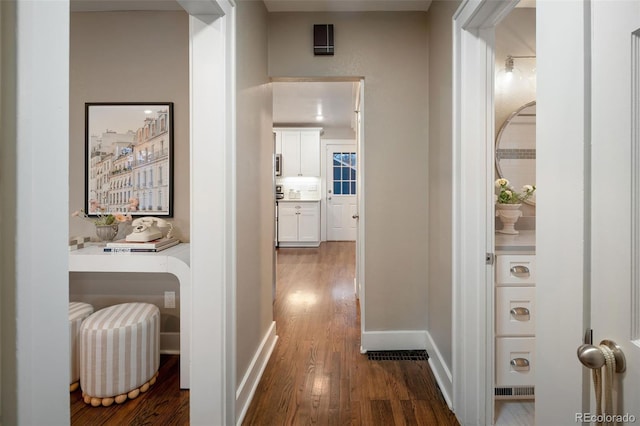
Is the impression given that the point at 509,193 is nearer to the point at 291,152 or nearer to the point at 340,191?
the point at 291,152

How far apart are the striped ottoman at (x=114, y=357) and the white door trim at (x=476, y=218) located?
1.80 m

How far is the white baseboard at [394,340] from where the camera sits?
8.41 ft

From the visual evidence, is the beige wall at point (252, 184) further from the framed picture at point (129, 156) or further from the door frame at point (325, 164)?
the door frame at point (325, 164)

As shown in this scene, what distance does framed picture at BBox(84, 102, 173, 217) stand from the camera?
8.16 ft

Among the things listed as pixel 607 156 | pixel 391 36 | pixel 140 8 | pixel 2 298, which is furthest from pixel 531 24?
pixel 2 298

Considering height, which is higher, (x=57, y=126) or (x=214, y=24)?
(x=214, y=24)

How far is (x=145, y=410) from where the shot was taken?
1861 millimetres

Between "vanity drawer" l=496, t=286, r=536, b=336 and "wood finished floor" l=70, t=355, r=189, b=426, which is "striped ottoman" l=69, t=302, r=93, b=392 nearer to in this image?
"wood finished floor" l=70, t=355, r=189, b=426

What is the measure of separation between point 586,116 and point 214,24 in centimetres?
146

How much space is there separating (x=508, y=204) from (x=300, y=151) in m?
5.48

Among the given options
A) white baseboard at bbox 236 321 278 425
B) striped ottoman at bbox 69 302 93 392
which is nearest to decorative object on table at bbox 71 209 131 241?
striped ottoman at bbox 69 302 93 392

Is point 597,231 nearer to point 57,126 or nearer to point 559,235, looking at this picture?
point 559,235

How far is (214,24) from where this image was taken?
1520mm

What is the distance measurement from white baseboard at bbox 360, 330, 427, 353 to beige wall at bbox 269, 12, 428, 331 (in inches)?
2.6
